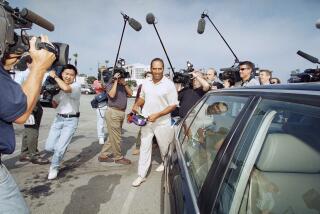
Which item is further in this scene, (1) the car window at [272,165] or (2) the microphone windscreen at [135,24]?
(2) the microphone windscreen at [135,24]

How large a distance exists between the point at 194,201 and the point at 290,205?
1.43 ft

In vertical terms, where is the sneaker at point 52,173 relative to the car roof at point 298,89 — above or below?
below

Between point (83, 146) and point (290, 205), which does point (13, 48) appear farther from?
point (83, 146)

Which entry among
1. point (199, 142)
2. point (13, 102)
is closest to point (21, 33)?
point (13, 102)

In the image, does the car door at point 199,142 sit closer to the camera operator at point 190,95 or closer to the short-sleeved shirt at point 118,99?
→ the camera operator at point 190,95

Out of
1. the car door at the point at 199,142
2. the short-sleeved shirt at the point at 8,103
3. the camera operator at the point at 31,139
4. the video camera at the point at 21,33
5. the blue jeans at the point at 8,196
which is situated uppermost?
the video camera at the point at 21,33

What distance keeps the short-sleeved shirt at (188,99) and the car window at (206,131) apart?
2.56 metres

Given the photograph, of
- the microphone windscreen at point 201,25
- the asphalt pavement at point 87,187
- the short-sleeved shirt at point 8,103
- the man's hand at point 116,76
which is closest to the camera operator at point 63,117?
the asphalt pavement at point 87,187

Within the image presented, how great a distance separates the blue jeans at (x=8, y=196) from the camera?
1.78 metres

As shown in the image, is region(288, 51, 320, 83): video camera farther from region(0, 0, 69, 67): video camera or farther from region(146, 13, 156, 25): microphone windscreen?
region(146, 13, 156, 25): microphone windscreen

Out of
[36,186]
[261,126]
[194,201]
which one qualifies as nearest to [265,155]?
[261,126]

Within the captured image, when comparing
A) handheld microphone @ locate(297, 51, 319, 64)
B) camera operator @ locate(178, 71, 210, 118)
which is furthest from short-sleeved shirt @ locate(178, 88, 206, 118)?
handheld microphone @ locate(297, 51, 319, 64)

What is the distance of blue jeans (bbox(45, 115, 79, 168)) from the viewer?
15.4 ft

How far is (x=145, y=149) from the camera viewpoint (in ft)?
14.3
